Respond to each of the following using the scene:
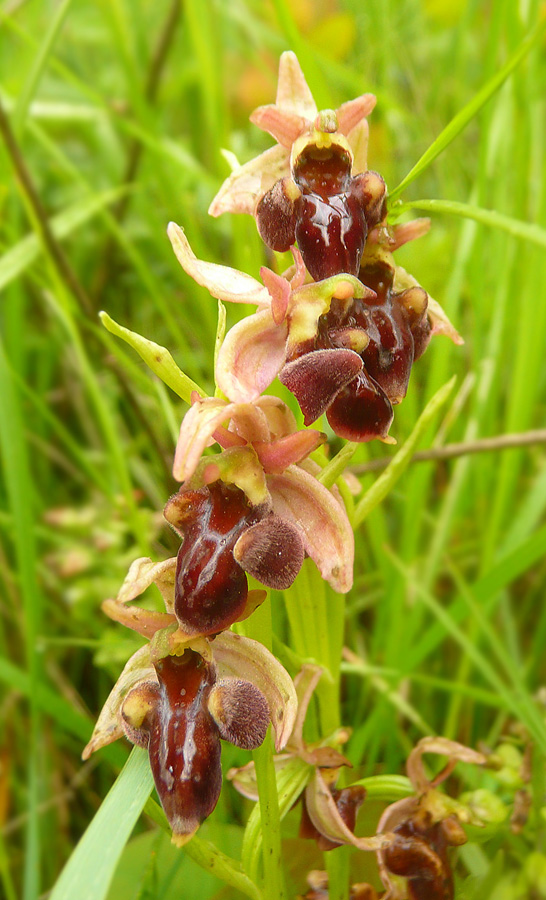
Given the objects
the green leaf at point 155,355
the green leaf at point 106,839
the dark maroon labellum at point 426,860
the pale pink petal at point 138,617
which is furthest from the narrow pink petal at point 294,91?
the dark maroon labellum at point 426,860

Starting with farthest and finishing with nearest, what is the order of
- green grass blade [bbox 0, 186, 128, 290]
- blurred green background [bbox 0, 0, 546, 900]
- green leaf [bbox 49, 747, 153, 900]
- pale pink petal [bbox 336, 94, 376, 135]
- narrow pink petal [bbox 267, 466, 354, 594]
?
green grass blade [bbox 0, 186, 128, 290], blurred green background [bbox 0, 0, 546, 900], pale pink petal [bbox 336, 94, 376, 135], narrow pink petal [bbox 267, 466, 354, 594], green leaf [bbox 49, 747, 153, 900]

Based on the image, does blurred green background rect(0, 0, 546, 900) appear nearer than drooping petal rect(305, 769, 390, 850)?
No

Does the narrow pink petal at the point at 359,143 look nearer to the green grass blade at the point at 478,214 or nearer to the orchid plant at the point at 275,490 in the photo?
the orchid plant at the point at 275,490

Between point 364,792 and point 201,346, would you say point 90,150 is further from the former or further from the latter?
point 364,792

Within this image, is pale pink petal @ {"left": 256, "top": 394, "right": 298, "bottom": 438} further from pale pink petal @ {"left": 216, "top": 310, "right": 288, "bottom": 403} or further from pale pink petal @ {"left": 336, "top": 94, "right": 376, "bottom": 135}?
pale pink petal @ {"left": 336, "top": 94, "right": 376, "bottom": 135}

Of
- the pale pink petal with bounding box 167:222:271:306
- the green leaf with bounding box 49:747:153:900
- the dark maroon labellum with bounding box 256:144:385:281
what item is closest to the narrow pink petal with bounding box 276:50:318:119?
the dark maroon labellum with bounding box 256:144:385:281

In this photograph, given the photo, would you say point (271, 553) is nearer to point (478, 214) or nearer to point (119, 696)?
point (119, 696)
